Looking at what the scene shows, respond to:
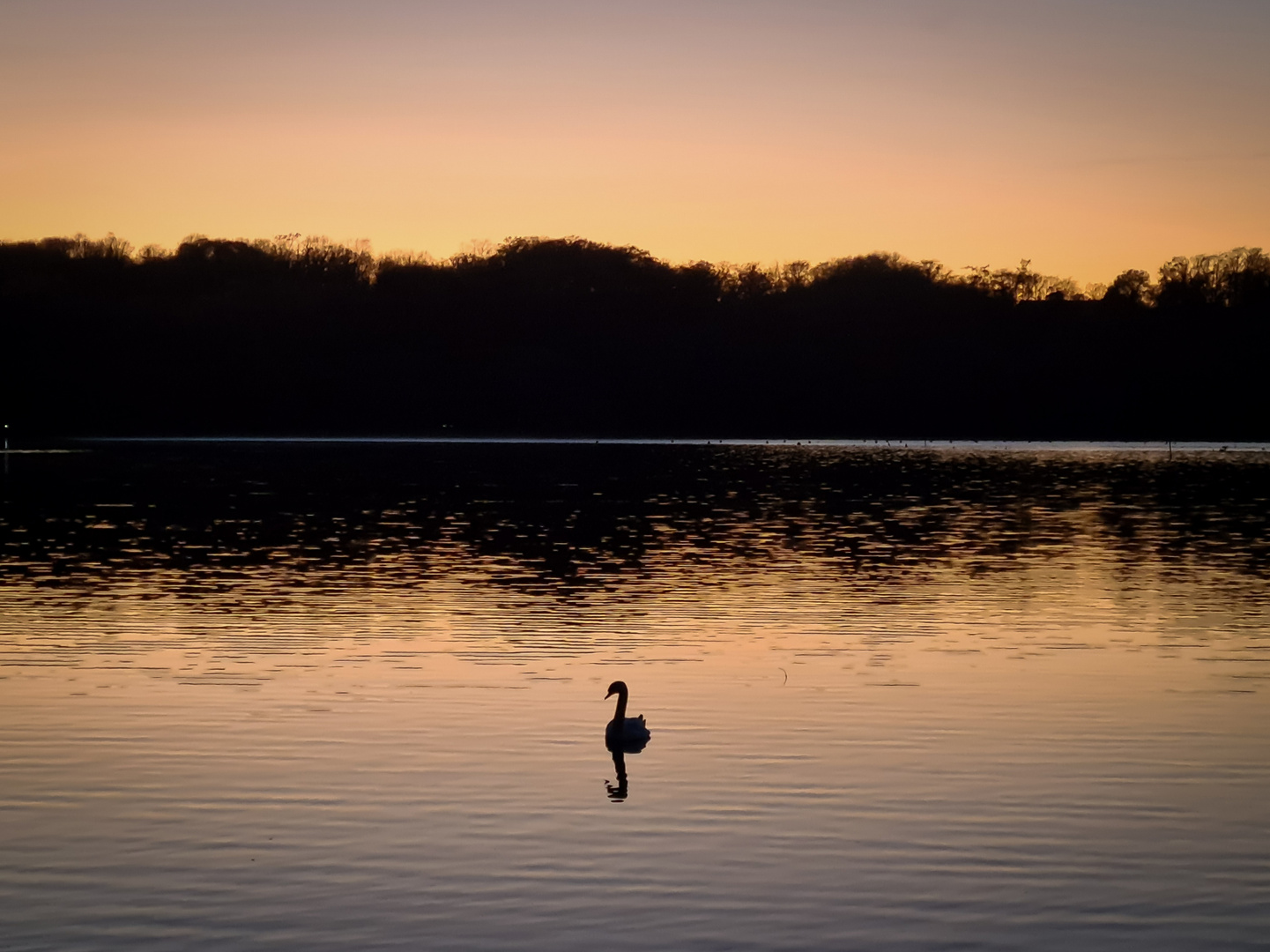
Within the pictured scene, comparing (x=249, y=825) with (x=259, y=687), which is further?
(x=259, y=687)

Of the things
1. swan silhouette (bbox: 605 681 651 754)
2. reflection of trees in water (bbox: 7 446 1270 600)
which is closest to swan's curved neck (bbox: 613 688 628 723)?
swan silhouette (bbox: 605 681 651 754)

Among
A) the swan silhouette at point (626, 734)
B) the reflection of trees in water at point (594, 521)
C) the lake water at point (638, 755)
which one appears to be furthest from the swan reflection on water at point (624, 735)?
the reflection of trees in water at point (594, 521)

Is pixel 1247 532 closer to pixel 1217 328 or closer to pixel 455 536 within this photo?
pixel 455 536

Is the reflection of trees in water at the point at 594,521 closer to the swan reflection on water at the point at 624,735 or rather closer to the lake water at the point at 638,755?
the lake water at the point at 638,755

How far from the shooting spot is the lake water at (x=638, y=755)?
1324cm

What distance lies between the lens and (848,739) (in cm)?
1983

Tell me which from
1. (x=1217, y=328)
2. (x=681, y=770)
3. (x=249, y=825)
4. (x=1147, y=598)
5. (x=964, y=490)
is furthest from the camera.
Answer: (x=1217, y=328)

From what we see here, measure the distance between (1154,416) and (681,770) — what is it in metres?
161

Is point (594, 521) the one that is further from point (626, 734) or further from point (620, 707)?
point (626, 734)

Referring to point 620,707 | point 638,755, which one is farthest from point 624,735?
point 620,707

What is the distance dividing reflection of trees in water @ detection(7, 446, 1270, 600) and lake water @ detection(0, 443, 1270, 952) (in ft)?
1.56

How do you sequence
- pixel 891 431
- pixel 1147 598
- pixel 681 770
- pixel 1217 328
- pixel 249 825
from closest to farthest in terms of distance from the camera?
pixel 249 825 → pixel 681 770 → pixel 1147 598 → pixel 1217 328 → pixel 891 431

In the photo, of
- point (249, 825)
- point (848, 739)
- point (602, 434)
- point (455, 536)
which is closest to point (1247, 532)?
point (455, 536)

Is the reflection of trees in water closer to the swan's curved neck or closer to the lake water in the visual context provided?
the lake water
